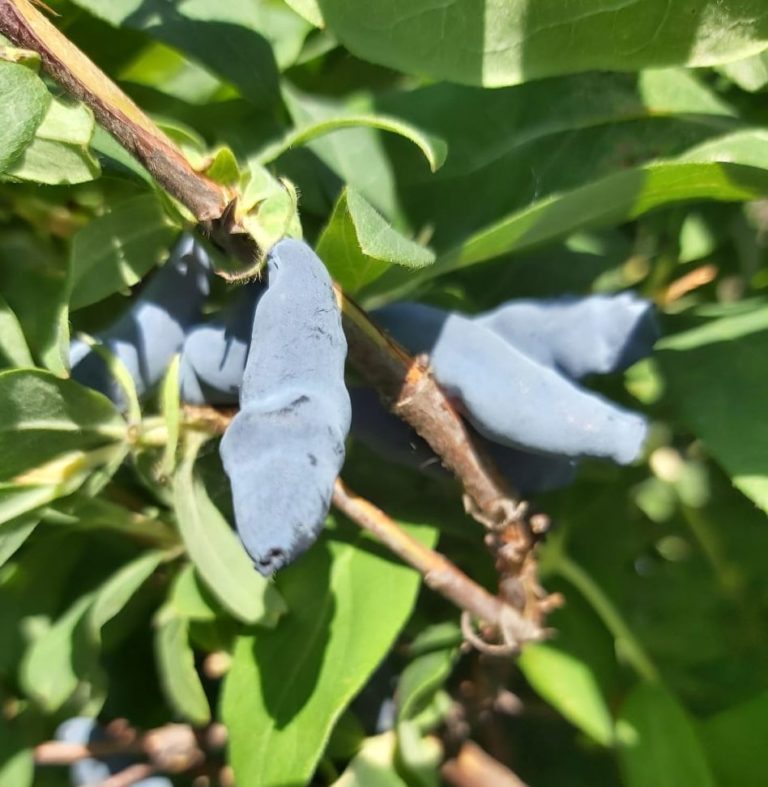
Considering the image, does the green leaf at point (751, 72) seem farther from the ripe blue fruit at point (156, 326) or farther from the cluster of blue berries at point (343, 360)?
the ripe blue fruit at point (156, 326)

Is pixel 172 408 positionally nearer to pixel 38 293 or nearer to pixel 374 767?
pixel 38 293

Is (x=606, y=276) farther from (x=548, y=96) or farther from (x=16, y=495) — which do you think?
(x=16, y=495)

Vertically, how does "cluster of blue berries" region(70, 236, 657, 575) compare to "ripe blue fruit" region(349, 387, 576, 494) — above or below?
above

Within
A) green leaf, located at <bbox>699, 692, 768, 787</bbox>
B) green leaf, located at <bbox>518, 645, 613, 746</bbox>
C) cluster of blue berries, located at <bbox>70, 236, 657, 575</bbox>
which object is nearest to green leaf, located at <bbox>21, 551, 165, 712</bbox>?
→ cluster of blue berries, located at <bbox>70, 236, 657, 575</bbox>

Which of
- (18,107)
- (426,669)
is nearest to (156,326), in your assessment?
(18,107)

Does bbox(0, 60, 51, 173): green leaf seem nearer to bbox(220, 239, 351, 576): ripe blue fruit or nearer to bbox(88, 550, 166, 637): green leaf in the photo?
bbox(220, 239, 351, 576): ripe blue fruit
